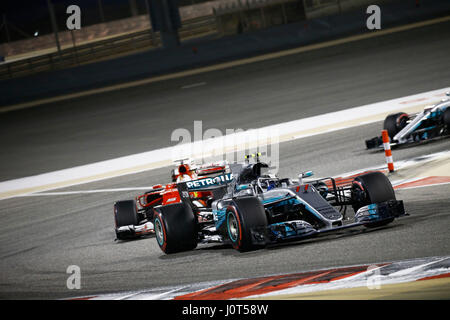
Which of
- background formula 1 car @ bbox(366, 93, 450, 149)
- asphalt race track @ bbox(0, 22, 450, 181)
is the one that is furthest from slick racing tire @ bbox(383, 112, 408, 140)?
asphalt race track @ bbox(0, 22, 450, 181)

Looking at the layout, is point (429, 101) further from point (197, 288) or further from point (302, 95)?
point (197, 288)

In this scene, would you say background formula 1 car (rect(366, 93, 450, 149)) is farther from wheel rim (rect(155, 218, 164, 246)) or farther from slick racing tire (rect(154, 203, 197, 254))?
wheel rim (rect(155, 218, 164, 246))

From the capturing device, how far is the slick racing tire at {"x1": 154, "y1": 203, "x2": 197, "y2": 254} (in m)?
9.55

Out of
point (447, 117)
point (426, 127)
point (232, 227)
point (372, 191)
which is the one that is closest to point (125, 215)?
point (232, 227)

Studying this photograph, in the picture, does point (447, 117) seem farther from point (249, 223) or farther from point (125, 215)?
point (249, 223)

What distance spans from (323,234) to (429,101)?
36.3 ft

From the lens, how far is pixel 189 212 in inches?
381

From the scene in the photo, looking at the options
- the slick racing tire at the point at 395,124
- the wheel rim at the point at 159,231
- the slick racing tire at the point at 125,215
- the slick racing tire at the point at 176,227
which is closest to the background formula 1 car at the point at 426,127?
the slick racing tire at the point at 395,124

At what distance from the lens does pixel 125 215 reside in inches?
455

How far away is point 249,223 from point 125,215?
11.8 ft

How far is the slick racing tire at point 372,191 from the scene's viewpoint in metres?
8.95

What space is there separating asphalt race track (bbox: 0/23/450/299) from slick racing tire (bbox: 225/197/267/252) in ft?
0.57

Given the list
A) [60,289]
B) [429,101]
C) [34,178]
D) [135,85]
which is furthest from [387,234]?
[135,85]
